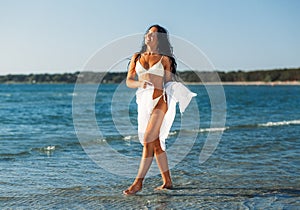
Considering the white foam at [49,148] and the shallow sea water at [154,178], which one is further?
the white foam at [49,148]

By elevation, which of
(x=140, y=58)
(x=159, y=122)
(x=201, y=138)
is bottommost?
(x=201, y=138)

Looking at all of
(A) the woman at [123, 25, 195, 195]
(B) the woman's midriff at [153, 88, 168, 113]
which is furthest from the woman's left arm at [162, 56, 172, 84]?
(B) the woman's midriff at [153, 88, 168, 113]

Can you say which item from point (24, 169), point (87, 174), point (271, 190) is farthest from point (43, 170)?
point (271, 190)

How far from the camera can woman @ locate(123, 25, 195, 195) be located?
6.54 m

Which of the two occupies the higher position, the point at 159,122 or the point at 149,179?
the point at 159,122

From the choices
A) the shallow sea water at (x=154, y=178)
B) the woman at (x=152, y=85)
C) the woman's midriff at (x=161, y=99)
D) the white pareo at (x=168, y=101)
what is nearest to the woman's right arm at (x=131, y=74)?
the woman at (x=152, y=85)

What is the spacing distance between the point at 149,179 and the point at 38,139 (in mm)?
7293

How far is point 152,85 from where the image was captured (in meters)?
6.51

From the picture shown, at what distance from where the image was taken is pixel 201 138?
14039 millimetres

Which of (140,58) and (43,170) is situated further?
(43,170)

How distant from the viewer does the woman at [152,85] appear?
21.5 ft

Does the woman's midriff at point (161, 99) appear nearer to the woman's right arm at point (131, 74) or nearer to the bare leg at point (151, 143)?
the bare leg at point (151, 143)

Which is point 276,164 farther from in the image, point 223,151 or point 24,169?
point 24,169

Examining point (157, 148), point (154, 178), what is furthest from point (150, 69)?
point (154, 178)
